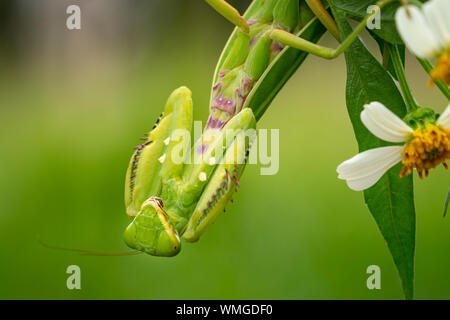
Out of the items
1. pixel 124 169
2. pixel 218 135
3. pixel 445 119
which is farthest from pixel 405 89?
pixel 124 169

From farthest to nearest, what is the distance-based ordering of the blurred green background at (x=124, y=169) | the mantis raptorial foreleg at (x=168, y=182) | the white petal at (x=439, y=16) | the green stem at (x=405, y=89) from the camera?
the blurred green background at (x=124, y=169) → the mantis raptorial foreleg at (x=168, y=182) → the green stem at (x=405, y=89) → the white petal at (x=439, y=16)

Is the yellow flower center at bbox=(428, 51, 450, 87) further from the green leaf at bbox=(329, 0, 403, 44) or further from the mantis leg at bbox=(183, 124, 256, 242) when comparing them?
the mantis leg at bbox=(183, 124, 256, 242)

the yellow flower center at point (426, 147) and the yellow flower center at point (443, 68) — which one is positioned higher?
the yellow flower center at point (443, 68)

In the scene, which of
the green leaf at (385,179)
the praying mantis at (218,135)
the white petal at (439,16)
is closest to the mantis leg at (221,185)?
the praying mantis at (218,135)

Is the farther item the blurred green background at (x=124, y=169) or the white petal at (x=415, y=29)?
the blurred green background at (x=124, y=169)

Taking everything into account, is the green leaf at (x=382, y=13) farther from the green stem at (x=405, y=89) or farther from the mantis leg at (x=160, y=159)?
the mantis leg at (x=160, y=159)

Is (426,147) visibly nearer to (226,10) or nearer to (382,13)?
(382,13)

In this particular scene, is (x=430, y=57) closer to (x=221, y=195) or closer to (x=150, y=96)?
(x=221, y=195)

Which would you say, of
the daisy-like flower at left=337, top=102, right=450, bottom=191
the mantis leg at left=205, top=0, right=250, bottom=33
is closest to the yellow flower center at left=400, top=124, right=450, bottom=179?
the daisy-like flower at left=337, top=102, right=450, bottom=191
